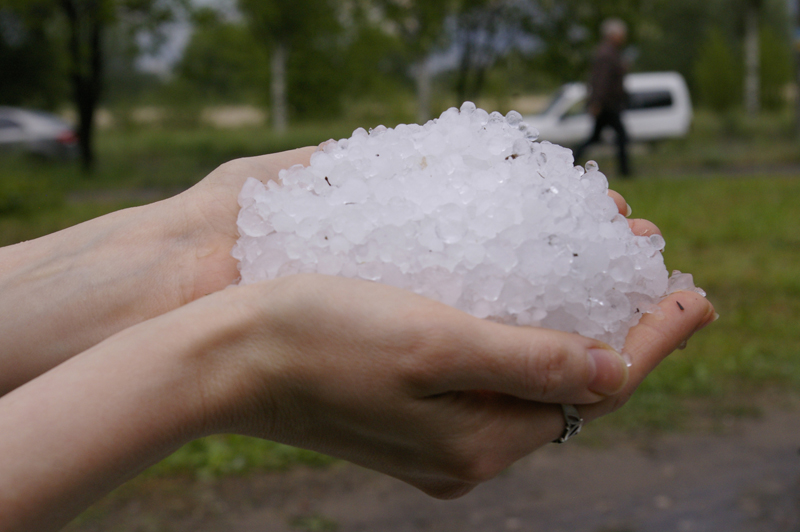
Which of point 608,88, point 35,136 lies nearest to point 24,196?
point 608,88

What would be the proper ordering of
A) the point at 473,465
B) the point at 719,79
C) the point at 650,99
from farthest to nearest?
1. the point at 719,79
2. the point at 650,99
3. the point at 473,465

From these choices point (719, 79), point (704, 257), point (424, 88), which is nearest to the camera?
point (704, 257)

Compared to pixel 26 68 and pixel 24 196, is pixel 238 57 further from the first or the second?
pixel 24 196

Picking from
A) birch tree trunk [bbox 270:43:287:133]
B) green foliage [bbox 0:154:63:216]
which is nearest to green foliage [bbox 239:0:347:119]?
birch tree trunk [bbox 270:43:287:133]

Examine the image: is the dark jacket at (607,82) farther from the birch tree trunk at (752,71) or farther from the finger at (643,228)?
the birch tree trunk at (752,71)

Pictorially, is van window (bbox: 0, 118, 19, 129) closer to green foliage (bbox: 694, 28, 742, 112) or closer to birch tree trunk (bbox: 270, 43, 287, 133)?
birch tree trunk (bbox: 270, 43, 287, 133)

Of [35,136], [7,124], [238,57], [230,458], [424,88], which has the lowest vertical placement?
[35,136]

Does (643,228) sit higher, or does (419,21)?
(419,21)

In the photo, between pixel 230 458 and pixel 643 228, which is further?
pixel 230 458
